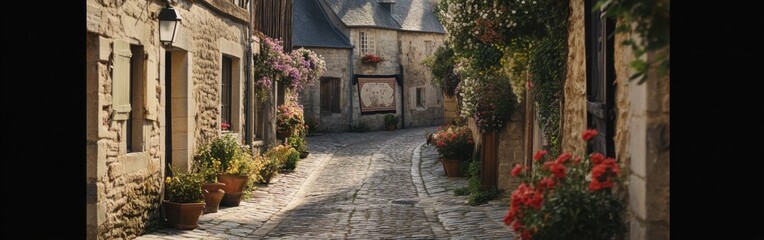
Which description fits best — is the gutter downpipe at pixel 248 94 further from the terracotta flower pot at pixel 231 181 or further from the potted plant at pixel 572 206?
the potted plant at pixel 572 206

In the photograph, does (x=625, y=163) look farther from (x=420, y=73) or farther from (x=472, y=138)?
(x=420, y=73)

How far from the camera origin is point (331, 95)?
103ft

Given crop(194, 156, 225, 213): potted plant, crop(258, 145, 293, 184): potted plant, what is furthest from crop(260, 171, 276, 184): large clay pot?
crop(194, 156, 225, 213): potted plant

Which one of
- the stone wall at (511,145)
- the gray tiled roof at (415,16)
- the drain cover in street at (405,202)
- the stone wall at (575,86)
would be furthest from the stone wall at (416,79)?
the stone wall at (575,86)

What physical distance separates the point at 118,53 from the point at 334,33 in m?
22.9

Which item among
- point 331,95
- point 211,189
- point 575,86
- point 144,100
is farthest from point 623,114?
point 331,95

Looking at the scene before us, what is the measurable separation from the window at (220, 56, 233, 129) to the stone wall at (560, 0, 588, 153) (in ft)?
19.9

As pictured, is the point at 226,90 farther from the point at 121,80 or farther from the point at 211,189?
the point at 121,80

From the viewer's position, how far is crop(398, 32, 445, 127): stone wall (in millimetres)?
33750

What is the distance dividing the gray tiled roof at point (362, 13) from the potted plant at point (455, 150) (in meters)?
15.2

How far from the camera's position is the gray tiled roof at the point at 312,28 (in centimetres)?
3014

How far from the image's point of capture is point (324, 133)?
98.1 ft
